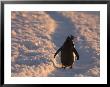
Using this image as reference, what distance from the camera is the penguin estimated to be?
1.38 meters

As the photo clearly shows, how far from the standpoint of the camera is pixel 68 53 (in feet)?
4.58

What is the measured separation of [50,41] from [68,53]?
0.12m

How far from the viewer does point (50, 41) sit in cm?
138

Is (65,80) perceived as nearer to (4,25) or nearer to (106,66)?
(106,66)

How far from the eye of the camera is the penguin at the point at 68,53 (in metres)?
1.38

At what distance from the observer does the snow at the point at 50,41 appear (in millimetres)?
1372

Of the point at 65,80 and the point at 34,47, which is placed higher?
the point at 34,47

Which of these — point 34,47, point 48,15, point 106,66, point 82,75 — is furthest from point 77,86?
point 48,15

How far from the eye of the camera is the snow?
137cm

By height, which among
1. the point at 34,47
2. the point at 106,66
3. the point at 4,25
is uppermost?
the point at 4,25

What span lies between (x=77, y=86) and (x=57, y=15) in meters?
0.40

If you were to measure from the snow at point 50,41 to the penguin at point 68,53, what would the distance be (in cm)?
2

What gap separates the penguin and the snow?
0.8 inches

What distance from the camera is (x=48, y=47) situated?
1.38 metres
